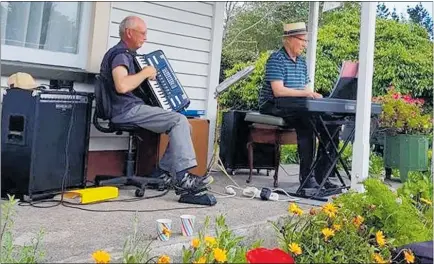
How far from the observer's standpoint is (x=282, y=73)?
3.73 metres

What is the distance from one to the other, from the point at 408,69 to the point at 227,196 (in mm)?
6604

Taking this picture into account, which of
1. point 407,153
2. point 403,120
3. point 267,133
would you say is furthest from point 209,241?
point 403,120

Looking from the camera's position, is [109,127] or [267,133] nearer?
[109,127]

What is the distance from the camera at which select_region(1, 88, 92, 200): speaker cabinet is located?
2859 millimetres

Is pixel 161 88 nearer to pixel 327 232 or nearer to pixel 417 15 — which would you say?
pixel 327 232

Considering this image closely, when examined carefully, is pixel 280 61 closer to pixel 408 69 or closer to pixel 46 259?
pixel 46 259

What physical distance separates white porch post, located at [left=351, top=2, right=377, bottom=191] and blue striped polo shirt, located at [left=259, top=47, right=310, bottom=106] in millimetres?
661

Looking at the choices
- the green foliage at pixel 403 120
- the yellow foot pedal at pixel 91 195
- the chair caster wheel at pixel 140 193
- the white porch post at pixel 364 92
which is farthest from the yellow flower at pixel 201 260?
the green foliage at pixel 403 120

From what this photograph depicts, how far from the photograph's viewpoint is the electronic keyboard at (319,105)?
3.24m

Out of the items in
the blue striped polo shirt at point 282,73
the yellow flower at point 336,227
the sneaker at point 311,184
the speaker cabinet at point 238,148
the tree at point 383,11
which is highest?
the tree at point 383,11

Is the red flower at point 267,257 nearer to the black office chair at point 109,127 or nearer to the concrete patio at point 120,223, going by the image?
the concrete patio at point 120,223

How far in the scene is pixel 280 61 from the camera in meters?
3.76

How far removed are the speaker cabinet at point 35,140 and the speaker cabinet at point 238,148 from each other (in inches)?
68.4

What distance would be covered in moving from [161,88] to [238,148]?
128 cm
